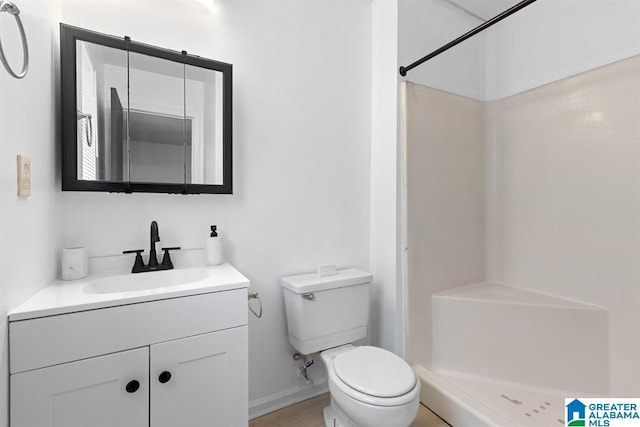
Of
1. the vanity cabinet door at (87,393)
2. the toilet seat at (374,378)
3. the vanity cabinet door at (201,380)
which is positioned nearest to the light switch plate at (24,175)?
the vanity cabinet door at (87,393)

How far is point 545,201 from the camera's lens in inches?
77.1

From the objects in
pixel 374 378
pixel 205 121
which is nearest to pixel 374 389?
pixel 374 378

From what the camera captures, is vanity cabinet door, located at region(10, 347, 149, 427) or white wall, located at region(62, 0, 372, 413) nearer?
vanity cabinet door, located at region(10, 347, 149, 427)

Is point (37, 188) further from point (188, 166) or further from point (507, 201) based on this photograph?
point (507, 201)

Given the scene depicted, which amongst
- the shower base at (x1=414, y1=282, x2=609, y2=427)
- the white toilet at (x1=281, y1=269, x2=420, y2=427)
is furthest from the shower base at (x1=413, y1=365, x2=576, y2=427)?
the white toilet at (x1=281, y1=269, x2=420, y2=427)

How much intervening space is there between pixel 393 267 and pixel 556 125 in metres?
1.40

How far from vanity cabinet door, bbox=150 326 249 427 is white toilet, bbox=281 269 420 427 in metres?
0.42

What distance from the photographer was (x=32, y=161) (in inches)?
38.9

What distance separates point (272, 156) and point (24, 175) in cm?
100

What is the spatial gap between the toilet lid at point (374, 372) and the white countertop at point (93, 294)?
61cm

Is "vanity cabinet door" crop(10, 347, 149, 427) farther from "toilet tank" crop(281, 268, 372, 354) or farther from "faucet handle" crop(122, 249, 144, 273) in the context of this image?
"toilet tank" crop(281, 268, 372, 354)

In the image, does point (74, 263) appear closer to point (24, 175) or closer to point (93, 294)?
point (93, 294)

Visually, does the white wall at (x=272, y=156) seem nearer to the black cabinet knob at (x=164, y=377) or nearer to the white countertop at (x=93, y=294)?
the white countertop at (x=93, y=294)

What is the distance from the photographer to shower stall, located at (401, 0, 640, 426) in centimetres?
159
